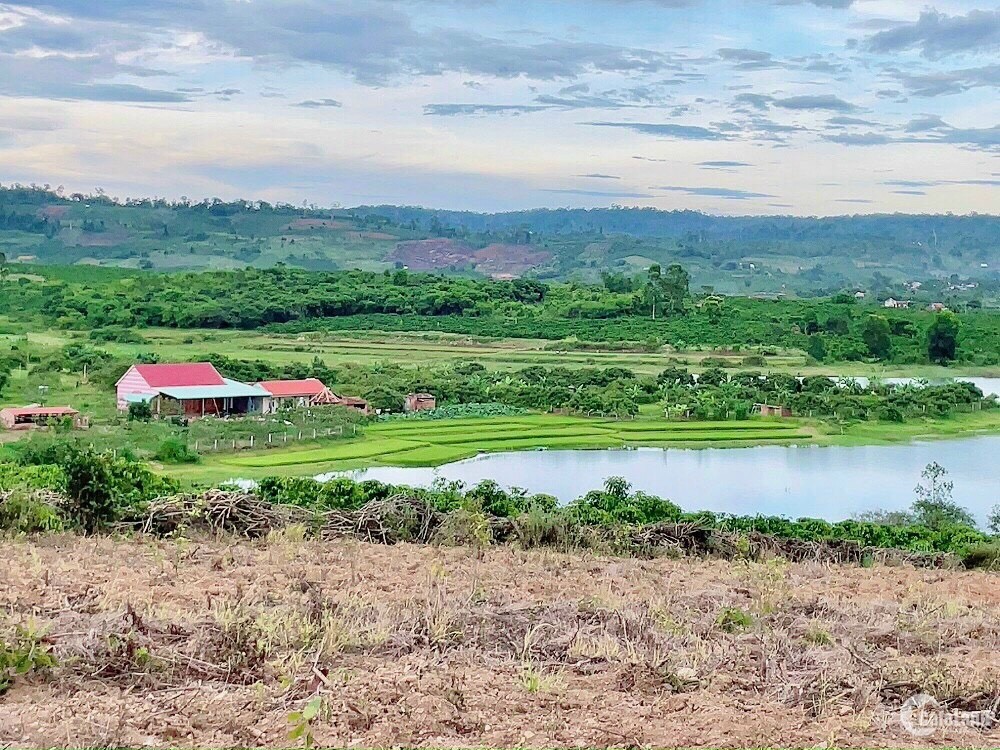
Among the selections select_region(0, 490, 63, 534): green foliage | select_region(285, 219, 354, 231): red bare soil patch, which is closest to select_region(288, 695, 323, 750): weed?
select_region(0, 490, 63, 534): green foliage

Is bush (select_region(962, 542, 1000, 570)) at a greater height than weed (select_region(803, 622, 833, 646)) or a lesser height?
lesser

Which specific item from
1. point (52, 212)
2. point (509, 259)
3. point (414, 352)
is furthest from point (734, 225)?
point (414, 352)

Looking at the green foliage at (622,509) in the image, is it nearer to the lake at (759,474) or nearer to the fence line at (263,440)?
the lake at (759,474)

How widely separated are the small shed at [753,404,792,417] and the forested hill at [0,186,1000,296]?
152 feet

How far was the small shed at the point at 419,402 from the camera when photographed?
2259cm

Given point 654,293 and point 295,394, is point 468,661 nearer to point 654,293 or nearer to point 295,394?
point 295,394

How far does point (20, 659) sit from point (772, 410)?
22.0 m

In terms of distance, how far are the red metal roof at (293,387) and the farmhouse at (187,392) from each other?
0.71 feet

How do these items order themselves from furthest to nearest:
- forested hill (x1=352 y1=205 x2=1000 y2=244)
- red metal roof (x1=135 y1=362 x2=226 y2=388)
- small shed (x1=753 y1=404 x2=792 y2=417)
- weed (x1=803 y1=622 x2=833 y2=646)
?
forested hill (x1=352 y1=205 x2=1000 y2=244), small shed (x1=753 y1=404 x2=792 y2=417), red metal roof (x1=135 y1=362 x2=226 y2=388), weed (x1=803 y1=622 x2=833 y2=646)

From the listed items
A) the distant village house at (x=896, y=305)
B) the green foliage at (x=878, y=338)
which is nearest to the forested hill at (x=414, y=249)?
the distant village house at (x=896, y=305)

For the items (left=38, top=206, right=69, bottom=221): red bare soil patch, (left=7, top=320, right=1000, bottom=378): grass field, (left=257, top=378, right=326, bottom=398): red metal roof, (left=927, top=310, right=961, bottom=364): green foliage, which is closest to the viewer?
(left=257, top=378, right=326, bottom=398): red metal roof

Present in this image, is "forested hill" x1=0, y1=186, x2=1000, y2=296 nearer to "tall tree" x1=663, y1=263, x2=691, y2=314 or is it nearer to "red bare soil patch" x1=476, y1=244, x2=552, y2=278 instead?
"red bare soil patch" x1=476, y1=244, x2=552, y2=278

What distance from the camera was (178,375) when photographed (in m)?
20.6

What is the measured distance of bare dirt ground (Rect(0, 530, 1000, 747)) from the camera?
9.28ft
